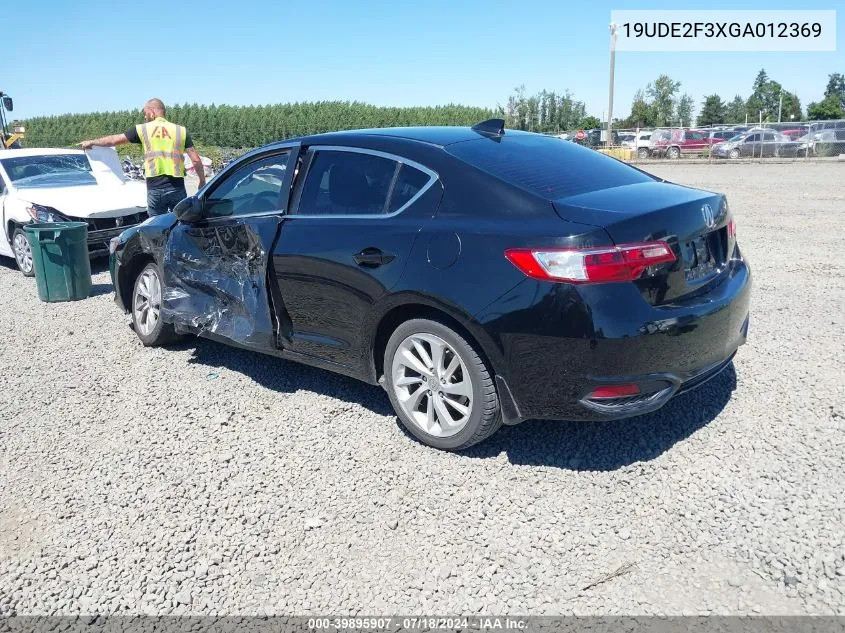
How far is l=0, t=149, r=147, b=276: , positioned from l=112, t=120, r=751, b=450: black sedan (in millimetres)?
4938

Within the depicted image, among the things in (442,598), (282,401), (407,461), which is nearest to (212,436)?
(282,401)

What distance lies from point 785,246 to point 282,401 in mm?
7572

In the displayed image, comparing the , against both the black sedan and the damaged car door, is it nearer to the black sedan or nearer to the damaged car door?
the damaged car door

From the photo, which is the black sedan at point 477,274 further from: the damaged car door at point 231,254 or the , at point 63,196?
the , at point 63,196

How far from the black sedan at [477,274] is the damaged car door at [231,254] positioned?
0.05 ft

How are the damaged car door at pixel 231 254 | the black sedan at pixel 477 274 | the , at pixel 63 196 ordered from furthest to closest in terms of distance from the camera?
the , at pixel 63 196 < the damaged car door at pixel 231 254 < the black sedan at pixel 477 274

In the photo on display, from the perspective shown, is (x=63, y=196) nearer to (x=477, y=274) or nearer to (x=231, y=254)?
(x=231, y=254)

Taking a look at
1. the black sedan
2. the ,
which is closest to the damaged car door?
the black sedan

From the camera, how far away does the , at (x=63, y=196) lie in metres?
9.16

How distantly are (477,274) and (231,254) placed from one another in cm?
213

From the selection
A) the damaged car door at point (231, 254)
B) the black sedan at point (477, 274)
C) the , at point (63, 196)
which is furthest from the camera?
the , at point (63, 196)

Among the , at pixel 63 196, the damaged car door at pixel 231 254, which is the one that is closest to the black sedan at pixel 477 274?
the damaged car door at pixel 231 254

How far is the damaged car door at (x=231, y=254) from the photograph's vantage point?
15.1ft

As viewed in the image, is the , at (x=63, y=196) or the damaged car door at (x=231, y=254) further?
the , at (x=63, y=196)
